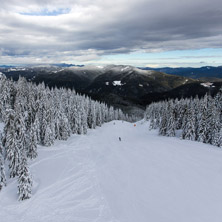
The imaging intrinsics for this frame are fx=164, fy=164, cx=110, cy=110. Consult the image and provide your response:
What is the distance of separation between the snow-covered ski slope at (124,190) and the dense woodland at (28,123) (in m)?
2.70

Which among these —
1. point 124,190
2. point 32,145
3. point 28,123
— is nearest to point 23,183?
point 124,190

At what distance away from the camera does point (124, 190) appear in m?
19.8

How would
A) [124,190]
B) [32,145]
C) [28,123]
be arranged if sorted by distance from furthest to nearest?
1. [28,123]
2. [32,145]
3. [124,190]

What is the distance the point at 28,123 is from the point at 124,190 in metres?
33.3

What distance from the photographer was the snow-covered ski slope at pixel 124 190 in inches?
618

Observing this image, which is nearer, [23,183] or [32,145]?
[23,183]

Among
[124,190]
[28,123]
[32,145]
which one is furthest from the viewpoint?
[28,123]

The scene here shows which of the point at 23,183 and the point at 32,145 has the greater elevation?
the point at 23,183

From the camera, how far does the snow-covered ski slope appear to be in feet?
51.5

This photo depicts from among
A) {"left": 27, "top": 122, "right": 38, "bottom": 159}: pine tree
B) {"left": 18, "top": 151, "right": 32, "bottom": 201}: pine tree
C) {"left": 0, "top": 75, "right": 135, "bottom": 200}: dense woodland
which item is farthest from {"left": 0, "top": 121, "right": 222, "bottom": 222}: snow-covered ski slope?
{"left": 0, "top": 75, "right": 135, "bottom": 200}: dense woodland

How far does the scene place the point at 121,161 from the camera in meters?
29.9

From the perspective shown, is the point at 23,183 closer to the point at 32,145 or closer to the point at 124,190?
the point at 124,190

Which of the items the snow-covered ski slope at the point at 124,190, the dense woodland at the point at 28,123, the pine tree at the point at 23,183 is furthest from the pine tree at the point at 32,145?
the pine tree at the point at 23,183

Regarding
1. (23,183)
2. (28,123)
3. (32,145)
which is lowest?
(32,145)
